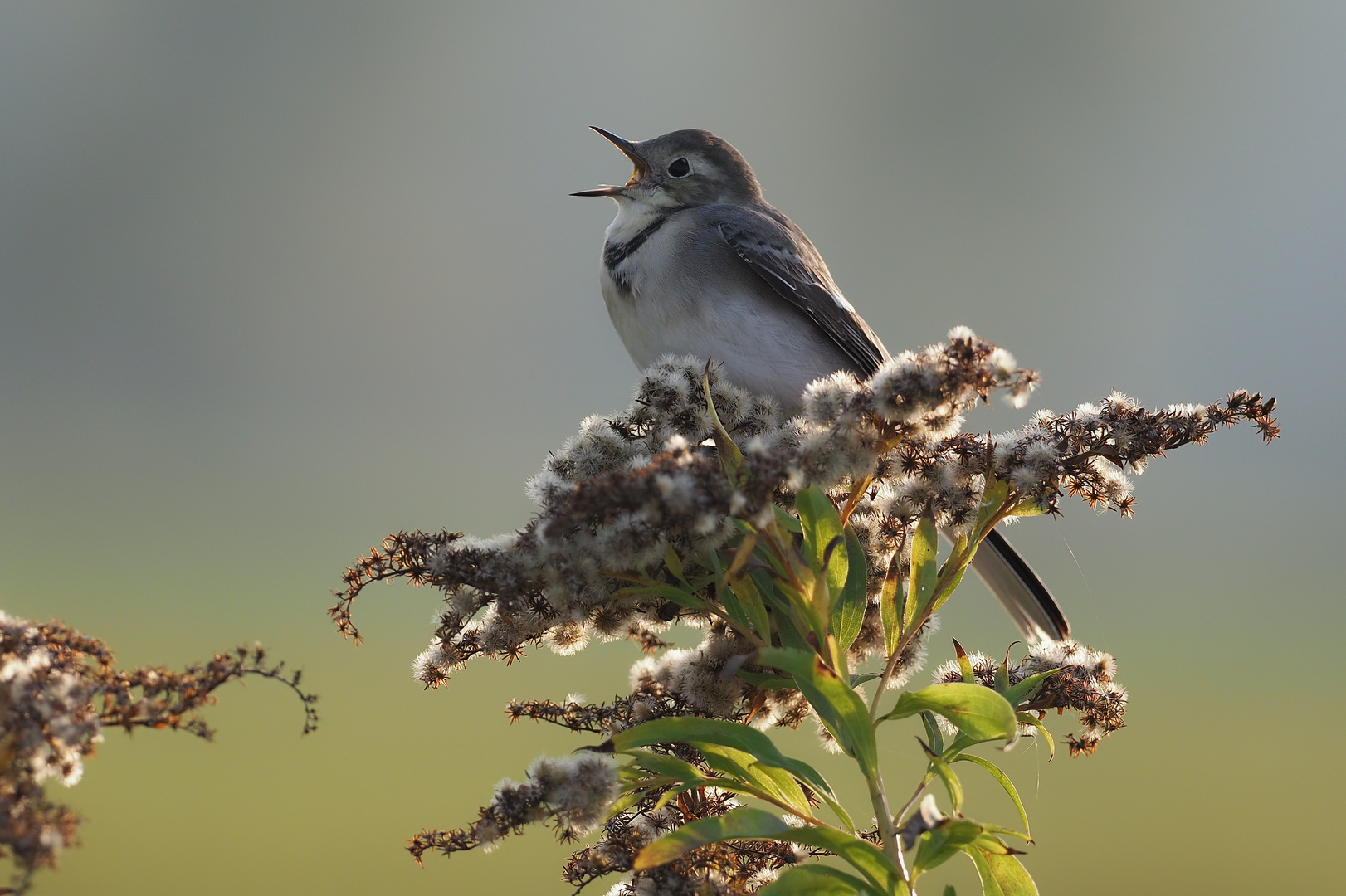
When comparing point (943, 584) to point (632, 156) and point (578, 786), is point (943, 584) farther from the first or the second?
point (632, 156)

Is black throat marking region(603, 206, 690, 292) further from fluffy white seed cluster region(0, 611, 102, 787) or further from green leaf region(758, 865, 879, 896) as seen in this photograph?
fluffy white seed cluster region(0, 611, 102, 787)

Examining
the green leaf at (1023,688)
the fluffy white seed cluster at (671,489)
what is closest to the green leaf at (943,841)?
the green leaf at (1023,688)

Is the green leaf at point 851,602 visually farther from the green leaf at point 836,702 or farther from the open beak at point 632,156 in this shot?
the open beak at point 632,156

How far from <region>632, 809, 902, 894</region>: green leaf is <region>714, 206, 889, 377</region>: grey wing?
196cm

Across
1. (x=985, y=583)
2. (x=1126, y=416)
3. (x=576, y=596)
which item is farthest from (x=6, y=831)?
(x=985, y=583)

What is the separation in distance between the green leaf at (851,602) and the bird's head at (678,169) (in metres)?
2.13

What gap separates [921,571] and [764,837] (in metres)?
0.45

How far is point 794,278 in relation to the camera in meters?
2.90

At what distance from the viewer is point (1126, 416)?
1302 mm

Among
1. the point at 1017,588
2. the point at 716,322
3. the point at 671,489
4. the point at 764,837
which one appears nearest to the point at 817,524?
the point at 671,489

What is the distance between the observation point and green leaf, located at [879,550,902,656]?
4.33 feet

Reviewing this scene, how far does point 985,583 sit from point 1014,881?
1122 millimetres

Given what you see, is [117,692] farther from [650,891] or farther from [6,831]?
[650,891]

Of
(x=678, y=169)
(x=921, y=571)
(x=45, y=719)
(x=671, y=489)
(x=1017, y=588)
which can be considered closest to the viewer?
(x=45, y=719)
